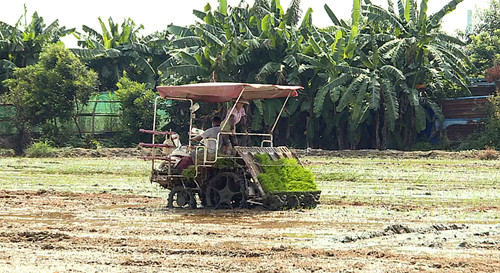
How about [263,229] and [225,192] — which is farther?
[225,192]

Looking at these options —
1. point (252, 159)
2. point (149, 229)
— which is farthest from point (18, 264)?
point (252, 159)

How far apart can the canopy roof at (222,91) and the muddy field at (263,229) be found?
213 centimetres

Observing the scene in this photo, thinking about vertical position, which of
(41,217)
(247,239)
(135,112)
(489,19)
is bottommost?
(41,217)

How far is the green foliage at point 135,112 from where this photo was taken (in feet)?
128

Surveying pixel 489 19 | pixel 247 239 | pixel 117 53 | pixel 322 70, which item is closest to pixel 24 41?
pixel 117 53

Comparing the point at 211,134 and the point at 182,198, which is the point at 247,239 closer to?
the point at 211,134

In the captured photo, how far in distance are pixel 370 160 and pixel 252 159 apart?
1429 cm

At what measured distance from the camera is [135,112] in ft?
128

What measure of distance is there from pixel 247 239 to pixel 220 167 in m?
4.33

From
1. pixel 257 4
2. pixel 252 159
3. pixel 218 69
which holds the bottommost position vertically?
pixel 252 159

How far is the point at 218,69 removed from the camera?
3547 centimetres

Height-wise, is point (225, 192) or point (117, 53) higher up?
point (117, 53)

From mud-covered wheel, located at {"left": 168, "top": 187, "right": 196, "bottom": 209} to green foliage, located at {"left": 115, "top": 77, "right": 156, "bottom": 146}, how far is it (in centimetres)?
2271

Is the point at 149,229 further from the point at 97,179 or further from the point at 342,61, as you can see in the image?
the point at 342,61
